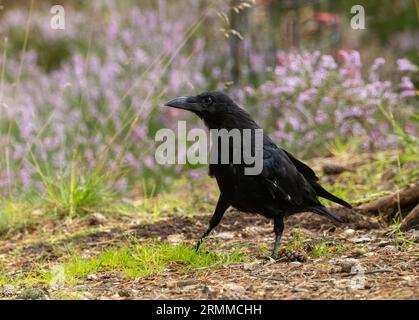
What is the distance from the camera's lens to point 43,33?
474 inches

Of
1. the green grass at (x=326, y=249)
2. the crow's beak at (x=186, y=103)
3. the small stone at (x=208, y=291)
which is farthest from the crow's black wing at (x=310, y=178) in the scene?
the small stone at (x=208, y=291)

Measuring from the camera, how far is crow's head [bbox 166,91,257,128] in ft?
13.6

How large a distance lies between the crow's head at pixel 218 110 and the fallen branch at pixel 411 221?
3.57 ft

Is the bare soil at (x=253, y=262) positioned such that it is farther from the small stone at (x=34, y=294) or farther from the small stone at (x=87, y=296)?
the small stone at (x=34, y=294)

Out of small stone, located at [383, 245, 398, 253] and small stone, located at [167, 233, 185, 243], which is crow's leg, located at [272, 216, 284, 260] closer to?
small stone, located at [383, 245, 398, 253]

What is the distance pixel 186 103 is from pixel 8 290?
4.44 feet

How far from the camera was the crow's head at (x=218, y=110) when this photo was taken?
13.6 ft

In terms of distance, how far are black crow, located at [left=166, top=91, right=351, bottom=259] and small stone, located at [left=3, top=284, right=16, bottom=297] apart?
3.21ft

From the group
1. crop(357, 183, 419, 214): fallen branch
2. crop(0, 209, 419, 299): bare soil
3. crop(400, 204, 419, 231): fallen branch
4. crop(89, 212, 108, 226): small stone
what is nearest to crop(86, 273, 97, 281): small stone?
crop(0, 209, 419, 299): bare soil

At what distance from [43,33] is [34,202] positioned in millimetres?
7038

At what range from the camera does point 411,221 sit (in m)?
4.36

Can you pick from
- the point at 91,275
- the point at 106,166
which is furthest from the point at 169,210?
the point at 91,275

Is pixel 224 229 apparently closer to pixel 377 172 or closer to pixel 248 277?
pixel 248 277

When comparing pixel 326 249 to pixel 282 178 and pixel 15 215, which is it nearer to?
pixel 282 178
